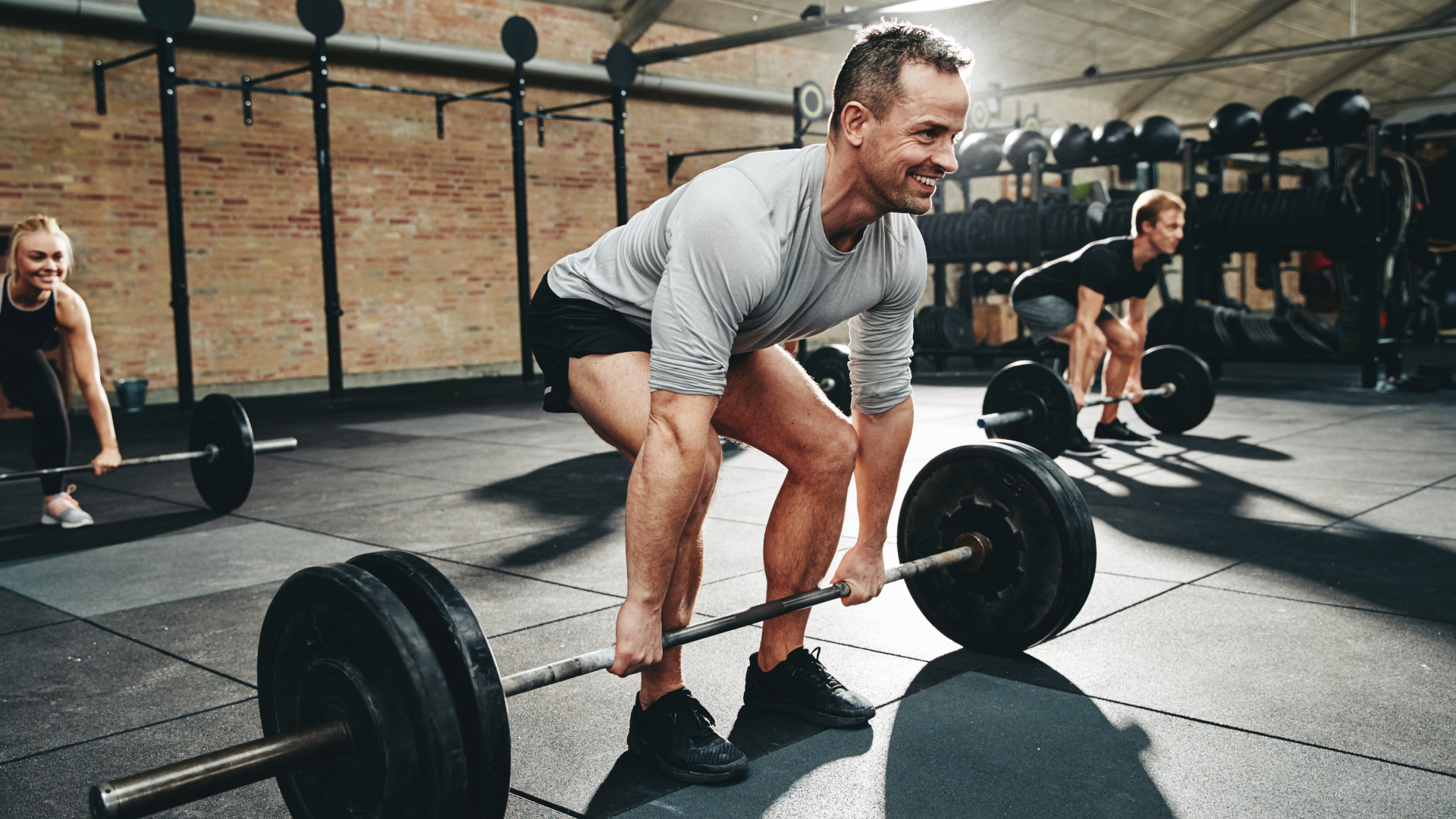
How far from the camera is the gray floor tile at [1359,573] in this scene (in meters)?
2.44

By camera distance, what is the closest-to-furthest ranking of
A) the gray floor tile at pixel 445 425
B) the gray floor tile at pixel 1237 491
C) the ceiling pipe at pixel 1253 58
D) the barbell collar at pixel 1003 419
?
1. the gray floor tile at pixel 1237 491
2. the barbell collar at pixel 1003 419
3. the gray floor tile at pixel 445 425
4. the ceiling pipe at pixel 1253 58

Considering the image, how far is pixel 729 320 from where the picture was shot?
1490mm

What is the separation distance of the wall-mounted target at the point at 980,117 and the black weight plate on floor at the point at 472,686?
10.4 metres

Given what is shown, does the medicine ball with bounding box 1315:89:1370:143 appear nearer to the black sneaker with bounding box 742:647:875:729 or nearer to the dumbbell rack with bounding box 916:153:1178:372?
the dumbbell rack with bounding box 916:153:1178:372

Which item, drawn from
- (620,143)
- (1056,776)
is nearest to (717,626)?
(1056,776)

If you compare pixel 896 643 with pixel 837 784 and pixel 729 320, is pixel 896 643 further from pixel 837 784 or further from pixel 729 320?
pixel 729 320

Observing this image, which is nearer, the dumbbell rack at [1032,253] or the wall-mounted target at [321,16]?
the wall-mounted target at [321,16]

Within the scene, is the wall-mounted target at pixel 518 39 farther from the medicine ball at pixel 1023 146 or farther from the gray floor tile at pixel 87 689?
the gray floor tile at pixel 87 689

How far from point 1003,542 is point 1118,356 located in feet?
10.4

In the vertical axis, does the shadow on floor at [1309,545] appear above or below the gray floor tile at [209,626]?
above

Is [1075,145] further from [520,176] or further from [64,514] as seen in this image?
[64,514]

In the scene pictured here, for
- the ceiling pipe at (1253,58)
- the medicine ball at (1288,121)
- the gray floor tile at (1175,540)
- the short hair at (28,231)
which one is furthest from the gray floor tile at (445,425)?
the ceiling pipe at (1253,58)

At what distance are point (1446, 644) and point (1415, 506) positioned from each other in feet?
5.14

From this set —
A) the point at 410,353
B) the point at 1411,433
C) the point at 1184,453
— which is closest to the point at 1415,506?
the point at 1184,453
